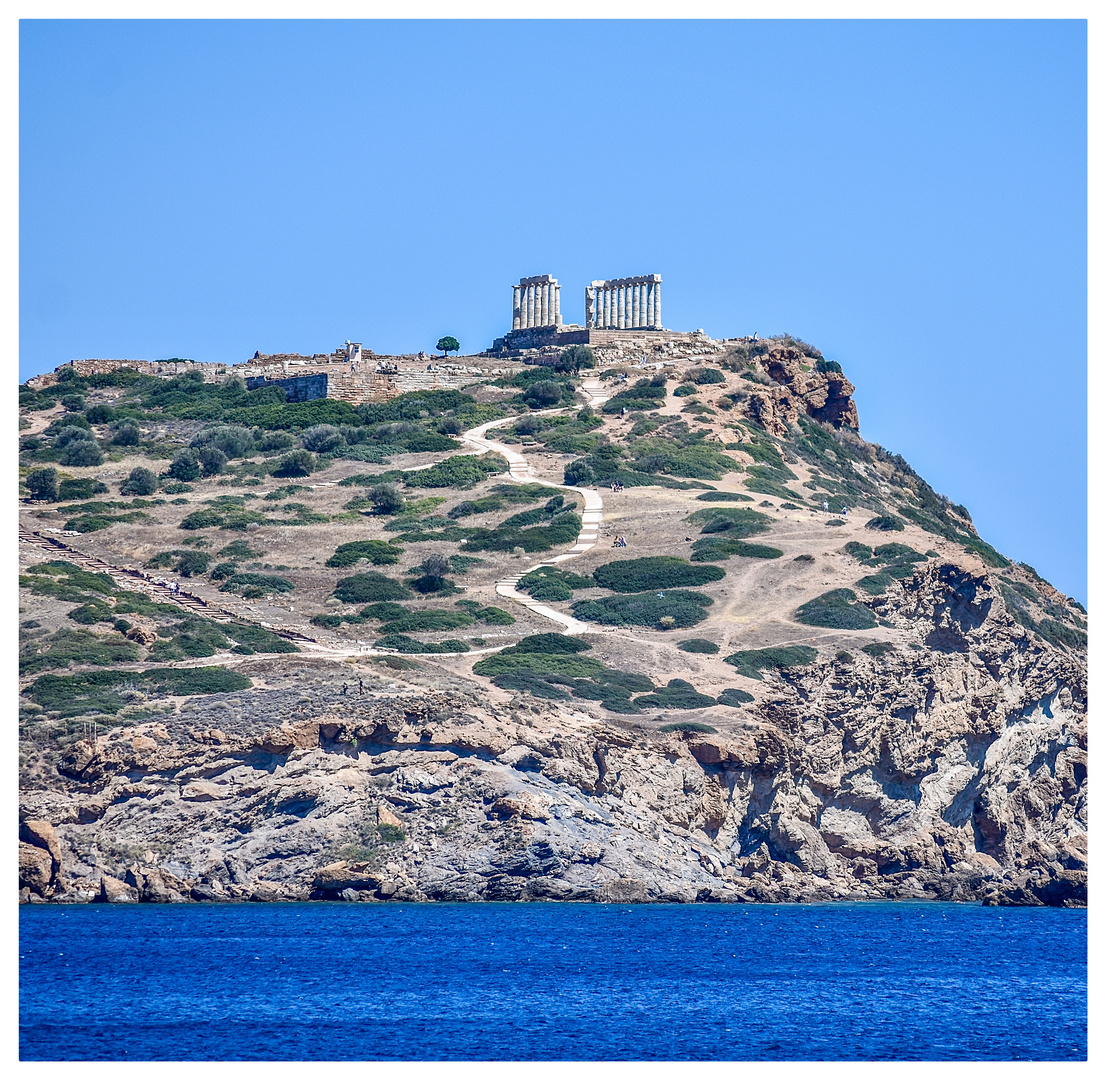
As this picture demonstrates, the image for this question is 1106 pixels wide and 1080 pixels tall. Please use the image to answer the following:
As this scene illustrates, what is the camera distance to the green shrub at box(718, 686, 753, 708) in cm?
5919

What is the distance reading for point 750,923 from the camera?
4884cm

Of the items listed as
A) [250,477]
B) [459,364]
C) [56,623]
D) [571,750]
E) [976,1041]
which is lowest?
[976,1041]

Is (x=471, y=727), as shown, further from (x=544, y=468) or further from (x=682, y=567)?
(x=544, y=468)

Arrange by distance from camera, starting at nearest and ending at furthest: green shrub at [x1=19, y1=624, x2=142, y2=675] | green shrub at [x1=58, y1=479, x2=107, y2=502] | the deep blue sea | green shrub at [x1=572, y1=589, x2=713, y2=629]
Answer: the deep blue sea < green shrub at [x1=19, y1=624, x2=142, y2=675] < green shrub at [x1=572, y1=589, x2=713, y2=629] < green shrub at [x1=58, y1=479, x2=107, y2=502]

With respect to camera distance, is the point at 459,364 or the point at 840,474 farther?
the point at 459,364

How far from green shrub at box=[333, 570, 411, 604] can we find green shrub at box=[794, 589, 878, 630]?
14689 millimetres

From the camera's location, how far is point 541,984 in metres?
39.4

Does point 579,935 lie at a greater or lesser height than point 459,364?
lesser

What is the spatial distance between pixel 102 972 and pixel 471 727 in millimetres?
16384

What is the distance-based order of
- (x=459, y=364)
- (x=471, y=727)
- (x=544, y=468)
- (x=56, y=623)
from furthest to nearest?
(x=459, y=364), (x=544, y=468), (x=56, y=623), (x=471, y=727)

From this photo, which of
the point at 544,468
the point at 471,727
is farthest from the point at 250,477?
the point at 471,727

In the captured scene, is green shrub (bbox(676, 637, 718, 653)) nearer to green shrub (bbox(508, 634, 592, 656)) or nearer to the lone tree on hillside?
green shrub (bbox(508, 634, 592, 656))

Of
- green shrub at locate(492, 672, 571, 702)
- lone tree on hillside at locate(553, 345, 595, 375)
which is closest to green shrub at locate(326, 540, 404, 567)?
green shrub at locate(492, 672, 571, 702)

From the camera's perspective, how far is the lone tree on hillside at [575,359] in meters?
99.6
